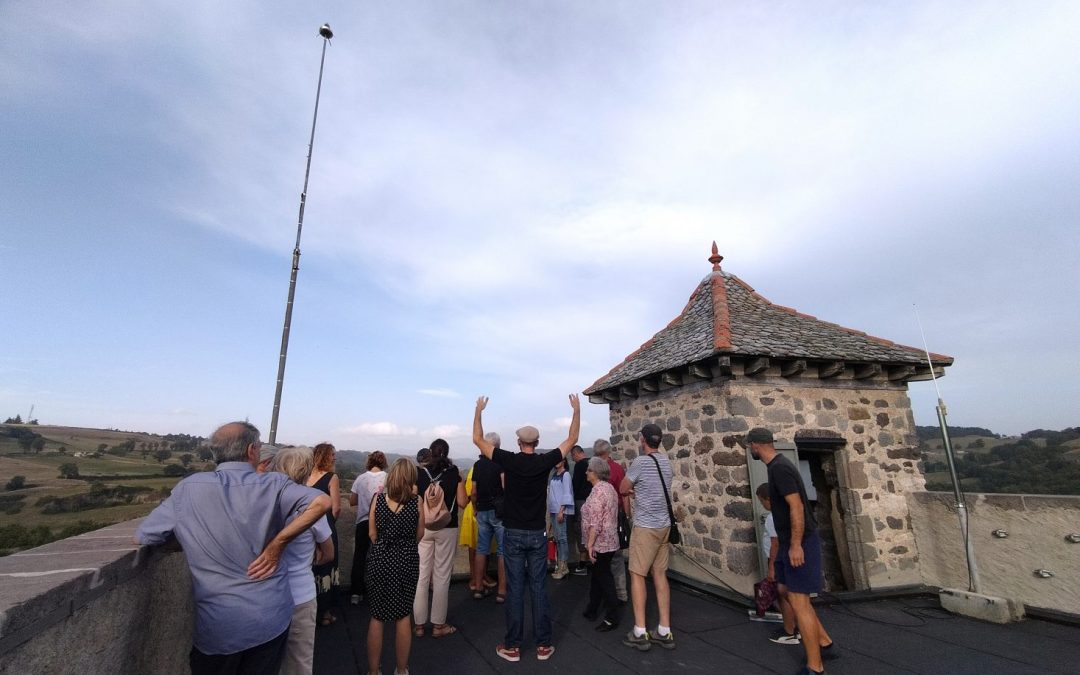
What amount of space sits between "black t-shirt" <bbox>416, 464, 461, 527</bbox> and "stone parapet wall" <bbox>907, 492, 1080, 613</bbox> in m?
6.50

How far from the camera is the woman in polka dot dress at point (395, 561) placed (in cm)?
345

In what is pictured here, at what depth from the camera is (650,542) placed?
4.41 m

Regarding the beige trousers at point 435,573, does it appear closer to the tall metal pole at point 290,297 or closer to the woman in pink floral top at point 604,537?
the woman in pink floral top at point 604,537

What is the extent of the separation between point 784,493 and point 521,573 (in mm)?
2324

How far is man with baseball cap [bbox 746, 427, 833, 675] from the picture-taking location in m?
3.68

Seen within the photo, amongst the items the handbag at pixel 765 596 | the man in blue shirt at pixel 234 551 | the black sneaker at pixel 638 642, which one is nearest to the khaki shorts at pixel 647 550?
the black sneaker at pixel 638 642

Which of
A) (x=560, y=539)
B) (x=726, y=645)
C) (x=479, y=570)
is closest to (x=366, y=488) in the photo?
(x=479, y=570)

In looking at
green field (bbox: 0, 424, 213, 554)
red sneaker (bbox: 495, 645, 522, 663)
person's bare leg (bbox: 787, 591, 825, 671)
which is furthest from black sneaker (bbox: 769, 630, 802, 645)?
green field (bbox: 0, 424, 213, 554)

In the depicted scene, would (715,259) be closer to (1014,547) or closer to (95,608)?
(1014,547)

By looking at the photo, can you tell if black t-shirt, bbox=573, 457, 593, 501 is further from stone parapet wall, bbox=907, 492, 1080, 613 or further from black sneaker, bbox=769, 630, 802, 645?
stone parapet wall, bbox=907, 492, 1080, 613

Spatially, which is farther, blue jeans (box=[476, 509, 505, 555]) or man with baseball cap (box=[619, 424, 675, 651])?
blue jeans (box=[476, 509, 505, 555])

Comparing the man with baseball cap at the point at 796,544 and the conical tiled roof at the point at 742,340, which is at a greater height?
the conical tiled roof at the point at 742,340

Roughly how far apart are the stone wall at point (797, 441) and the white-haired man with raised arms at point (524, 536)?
10.3 ft

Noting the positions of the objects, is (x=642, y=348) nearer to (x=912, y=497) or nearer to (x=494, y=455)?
(x=912, y=497)
